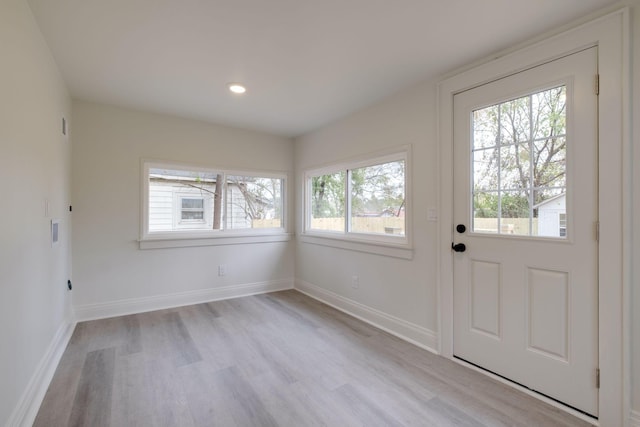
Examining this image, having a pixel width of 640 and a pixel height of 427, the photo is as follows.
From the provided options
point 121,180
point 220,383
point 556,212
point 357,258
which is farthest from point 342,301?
point 121,180

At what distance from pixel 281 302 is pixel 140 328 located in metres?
1.57

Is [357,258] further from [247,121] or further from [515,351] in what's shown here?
[247,121]

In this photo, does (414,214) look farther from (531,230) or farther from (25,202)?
(25,202)

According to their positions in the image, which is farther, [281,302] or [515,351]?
[281,302]

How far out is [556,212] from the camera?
6.16 feet

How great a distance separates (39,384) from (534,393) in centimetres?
319

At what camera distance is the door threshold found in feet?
5.67

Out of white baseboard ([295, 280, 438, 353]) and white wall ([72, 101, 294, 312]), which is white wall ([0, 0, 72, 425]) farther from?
white baseboard ([295, 280, 438, 353])

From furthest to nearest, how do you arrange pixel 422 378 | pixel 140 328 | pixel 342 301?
pixel 342 301
pixel 140 328
pixel 422 378

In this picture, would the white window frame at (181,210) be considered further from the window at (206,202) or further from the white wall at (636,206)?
the white wall at (636,206)

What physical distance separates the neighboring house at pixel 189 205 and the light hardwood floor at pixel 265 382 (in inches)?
48.0

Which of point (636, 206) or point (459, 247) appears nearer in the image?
point (636, 206)

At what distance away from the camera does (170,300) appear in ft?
12.0

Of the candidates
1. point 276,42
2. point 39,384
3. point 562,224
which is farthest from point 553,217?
point 39,384
